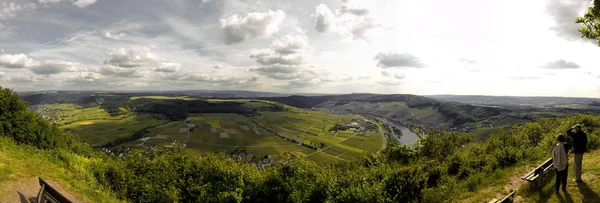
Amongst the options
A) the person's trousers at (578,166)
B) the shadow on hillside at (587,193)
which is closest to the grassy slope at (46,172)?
the shadow on hillside at (587,193)

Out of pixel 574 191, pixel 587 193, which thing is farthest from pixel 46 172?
pixel 587 193

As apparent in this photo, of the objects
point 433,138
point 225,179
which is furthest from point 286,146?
point 225,179

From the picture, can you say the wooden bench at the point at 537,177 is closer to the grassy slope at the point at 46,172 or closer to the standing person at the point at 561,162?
the standing person at the point at 561,162

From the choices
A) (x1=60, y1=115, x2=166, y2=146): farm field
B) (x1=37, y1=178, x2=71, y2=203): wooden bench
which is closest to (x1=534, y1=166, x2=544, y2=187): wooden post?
(x1=37, y1=178, x2=71, y2=203): wooden bench

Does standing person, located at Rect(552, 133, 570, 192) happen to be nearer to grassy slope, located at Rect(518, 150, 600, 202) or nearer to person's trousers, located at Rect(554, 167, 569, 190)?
person's trousers, located at Rect(554, 167, 569, 190)

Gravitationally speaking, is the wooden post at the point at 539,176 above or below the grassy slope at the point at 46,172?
above

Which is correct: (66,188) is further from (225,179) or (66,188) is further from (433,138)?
(433,138)
